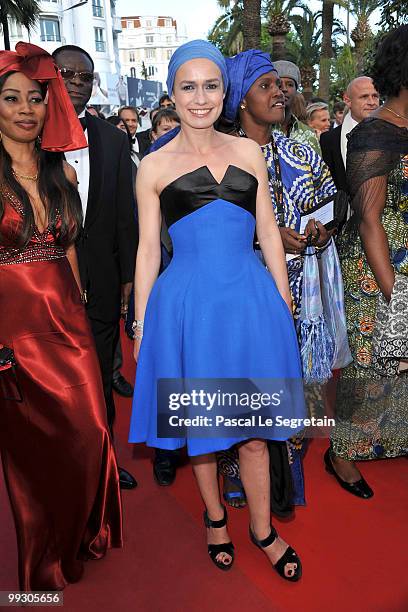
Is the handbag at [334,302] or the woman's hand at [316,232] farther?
the handbag at [334,302]

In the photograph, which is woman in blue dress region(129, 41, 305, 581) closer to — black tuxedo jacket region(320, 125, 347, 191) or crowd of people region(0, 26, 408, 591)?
crowd of people region(0, 26, 408, 591)

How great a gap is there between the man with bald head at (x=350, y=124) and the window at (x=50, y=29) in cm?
4568

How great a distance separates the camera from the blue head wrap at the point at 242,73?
2.58 metres

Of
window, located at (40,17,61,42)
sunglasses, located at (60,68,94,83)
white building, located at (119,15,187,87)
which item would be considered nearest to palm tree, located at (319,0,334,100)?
sunglasses, located at (60,68,94,83)

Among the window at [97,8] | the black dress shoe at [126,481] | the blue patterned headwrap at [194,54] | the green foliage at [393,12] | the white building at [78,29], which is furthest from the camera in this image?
the window at [97,8]

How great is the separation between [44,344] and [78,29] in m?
50.1

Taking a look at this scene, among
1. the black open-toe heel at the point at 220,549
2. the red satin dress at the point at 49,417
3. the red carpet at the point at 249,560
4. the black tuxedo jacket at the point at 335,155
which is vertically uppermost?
the black tuxedo jacket at the point at 335,155

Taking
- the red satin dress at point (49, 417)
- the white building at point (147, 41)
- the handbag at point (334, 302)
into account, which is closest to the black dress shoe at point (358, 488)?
the handbag at point (334, 302)

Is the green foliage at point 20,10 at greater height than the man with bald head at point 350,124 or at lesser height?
greater

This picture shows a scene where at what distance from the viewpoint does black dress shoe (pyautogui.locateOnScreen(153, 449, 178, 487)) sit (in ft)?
10.4

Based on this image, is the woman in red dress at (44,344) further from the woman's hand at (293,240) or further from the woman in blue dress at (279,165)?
the woman's hand at (293,240)

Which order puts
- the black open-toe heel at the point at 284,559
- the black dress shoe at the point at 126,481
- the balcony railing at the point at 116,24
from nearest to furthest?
the black open-toe heel at the point at 284,559, the black dress shoe at the point at 126,481, the balcony railing at the point at 116,24

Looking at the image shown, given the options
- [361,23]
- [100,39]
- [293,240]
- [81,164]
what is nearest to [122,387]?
[81,164]

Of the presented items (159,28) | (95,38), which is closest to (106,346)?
(95,38)
